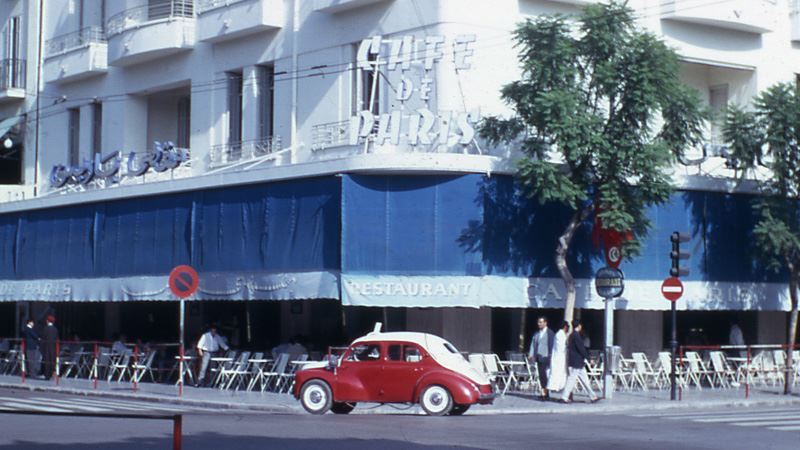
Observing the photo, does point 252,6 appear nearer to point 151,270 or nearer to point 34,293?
point 151,270

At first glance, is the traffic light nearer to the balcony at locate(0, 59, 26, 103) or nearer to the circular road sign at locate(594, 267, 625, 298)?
the circular road sign at locate(594, 267, 625, 298)

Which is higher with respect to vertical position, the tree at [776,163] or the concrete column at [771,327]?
the tree at [776,163]

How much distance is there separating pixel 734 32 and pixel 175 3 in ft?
49.6

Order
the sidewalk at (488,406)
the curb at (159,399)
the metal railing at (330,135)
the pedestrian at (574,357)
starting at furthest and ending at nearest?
1. the metal railing at (330,135)
2. the pedestrian at (574,357)
3. the curb at (159,399)
4. the sidewalk at (488,406)

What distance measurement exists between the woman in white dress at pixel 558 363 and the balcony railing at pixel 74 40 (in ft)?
64.3

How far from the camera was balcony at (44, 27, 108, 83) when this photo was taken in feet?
129

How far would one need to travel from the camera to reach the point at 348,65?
31.7m

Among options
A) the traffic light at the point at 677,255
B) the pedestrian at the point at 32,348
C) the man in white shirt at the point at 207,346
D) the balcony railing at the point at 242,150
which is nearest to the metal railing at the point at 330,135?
the balcony railing at the point at 242,150

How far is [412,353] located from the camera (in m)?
23.3

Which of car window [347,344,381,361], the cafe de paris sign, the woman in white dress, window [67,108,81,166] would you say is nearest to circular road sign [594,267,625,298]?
the woman in white dress

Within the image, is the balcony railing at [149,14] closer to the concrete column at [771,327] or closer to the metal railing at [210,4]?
the metal railing at [210,4]

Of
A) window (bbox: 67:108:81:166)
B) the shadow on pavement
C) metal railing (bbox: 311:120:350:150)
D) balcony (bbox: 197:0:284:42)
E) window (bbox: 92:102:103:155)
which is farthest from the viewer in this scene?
window (bbox: 67:108:81:166)

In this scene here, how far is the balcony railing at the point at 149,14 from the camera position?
3641 centimetres

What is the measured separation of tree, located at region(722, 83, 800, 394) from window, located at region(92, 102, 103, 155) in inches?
755
